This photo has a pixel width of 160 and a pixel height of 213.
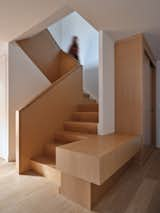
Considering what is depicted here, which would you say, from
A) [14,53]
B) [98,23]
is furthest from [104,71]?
[14,53]

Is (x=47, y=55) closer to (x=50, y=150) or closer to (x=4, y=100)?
(x=4, y=100)

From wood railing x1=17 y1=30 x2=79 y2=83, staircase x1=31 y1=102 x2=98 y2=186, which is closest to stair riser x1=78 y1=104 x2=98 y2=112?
staircase x1=31 y1=102 x2=98 y2=186

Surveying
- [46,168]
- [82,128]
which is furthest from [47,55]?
[46,168]

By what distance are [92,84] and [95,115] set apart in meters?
1.85

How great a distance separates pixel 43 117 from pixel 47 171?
3.03 ft

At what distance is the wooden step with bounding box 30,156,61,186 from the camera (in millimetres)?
2179

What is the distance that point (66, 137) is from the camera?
289cm

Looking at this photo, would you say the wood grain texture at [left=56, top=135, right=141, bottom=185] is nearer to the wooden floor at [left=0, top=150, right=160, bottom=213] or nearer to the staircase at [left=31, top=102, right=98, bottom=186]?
the wooden floor at [left=0, top=150, right=160, bottom=213]

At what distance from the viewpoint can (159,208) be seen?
1.62 m

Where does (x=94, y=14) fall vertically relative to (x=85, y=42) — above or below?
below

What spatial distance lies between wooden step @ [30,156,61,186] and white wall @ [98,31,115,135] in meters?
0.93

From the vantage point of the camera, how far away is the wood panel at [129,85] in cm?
275

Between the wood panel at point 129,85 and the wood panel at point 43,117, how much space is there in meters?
1.06

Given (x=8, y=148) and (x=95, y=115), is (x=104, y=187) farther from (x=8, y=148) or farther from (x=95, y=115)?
(x=8, y=148)
